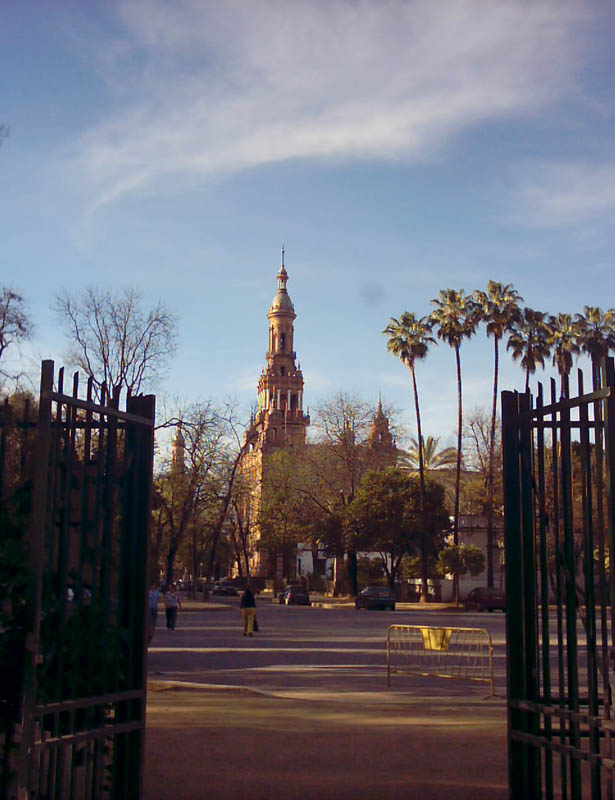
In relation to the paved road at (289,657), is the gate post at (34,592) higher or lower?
higher

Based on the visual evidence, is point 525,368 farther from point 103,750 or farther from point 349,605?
point 103,750

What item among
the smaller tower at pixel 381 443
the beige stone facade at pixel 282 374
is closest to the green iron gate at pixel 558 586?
the smaller tower at pixel 381 443

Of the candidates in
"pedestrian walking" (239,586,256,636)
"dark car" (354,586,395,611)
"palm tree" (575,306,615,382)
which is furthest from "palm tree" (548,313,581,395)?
"pedestrian walking" (239,586,256,636)

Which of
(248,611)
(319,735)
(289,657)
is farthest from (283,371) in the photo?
(319,735)

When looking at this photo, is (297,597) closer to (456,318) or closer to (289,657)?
(456,318)

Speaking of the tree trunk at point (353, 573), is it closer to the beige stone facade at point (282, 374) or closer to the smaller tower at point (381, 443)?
the smaller tower at point (381, 443)

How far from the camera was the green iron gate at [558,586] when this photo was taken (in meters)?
5.25

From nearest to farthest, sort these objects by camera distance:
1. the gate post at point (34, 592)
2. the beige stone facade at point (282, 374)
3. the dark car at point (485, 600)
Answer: the gate post at point (34, 592) < the dark car at point (485, 600) < the beige stone facade at point (282, 374)

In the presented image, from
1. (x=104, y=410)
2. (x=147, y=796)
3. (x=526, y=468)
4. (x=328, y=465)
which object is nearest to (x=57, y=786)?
(x=147, y=796)

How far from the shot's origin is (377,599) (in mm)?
48594

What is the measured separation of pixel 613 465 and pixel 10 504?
364 cm

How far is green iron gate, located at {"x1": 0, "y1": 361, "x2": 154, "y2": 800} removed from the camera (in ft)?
17.4

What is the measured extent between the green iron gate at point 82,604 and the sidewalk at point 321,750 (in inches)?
36.7

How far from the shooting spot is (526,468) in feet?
20.8
